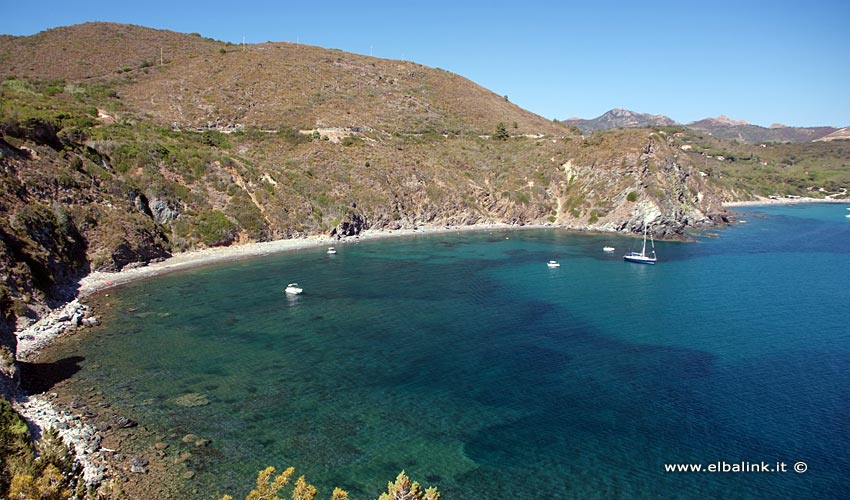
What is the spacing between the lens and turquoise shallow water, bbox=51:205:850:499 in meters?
28.2

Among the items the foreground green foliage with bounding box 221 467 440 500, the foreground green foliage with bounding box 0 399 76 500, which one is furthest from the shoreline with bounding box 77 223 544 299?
the foreground green foliage with bounding box 221 467 440 500

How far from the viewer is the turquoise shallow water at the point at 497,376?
28250 millimetres

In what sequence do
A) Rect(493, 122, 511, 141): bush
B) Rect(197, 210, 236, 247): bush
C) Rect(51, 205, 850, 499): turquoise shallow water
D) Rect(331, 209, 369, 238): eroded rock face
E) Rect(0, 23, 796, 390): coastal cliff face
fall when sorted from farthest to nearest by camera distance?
Rect(493, 122, 511, 141): bush
Rect(331, 209, 369, 238): eroded rock face
Rect(197, 210, 236, 247): bush
Rect(0, 23, 796, 390): coastal cliff face
Rect(51, 205, 850, 499): turquoise shallow water

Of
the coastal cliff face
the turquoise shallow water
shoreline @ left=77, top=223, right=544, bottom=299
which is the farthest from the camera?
the coastal cliff face

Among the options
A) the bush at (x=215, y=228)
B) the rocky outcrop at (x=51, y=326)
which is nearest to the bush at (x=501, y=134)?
the bush at (x=215, y=228)

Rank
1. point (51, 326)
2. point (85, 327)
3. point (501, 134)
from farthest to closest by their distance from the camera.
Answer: point (501, 134) → point (85, 327) → point (51, 326)

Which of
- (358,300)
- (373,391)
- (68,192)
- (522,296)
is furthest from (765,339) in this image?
(68,192)

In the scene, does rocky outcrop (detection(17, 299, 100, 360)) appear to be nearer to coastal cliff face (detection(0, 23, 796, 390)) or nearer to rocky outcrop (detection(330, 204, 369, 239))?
coastal cliff face (detection(0, 23, 796, 390))

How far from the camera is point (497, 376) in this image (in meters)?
39.7

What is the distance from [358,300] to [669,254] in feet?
194

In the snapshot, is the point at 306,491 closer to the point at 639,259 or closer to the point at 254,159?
the point at 639,259

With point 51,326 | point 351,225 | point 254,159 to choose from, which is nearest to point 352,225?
point 351,225

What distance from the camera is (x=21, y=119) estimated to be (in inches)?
2963

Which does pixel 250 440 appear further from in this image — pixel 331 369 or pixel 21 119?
pixel 21 119
